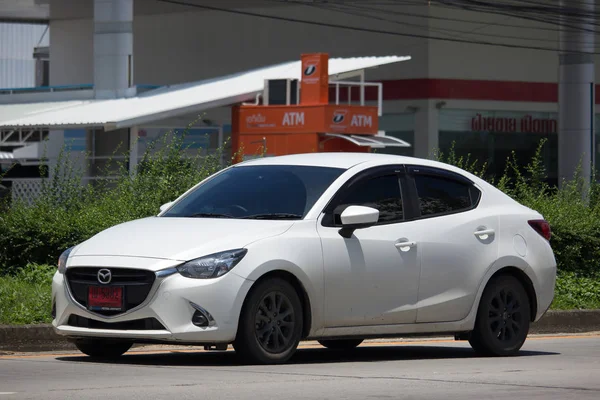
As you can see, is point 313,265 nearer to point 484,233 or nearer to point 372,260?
point 372,260

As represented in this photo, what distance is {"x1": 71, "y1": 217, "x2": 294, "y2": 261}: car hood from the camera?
9.43m

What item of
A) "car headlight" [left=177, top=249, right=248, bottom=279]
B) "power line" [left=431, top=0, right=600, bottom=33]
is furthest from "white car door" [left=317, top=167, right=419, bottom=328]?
"power line" [left=431, top=0, right=600, bottom=33]

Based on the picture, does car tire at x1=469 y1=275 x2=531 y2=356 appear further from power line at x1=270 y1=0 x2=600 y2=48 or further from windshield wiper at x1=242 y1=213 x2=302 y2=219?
power line at x1=270 y1=0 x2=600 y2=48

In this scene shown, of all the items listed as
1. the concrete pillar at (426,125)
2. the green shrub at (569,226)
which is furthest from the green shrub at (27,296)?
the concrete pillar at (426,125)

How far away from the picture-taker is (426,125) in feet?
166

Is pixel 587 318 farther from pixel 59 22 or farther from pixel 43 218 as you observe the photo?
pixel 59 22

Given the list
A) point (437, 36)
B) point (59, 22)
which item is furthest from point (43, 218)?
point (59, 22)

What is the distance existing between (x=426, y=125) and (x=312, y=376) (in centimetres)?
4206

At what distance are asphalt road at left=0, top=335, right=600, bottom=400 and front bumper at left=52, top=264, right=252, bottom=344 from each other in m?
0.25

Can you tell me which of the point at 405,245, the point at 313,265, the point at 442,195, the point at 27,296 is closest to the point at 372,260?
the point at 405,245

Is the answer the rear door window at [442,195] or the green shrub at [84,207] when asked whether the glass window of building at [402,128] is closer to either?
the green shrub at [84,207]

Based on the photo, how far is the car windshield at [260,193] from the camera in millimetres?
10227

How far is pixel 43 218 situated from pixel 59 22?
47650mm

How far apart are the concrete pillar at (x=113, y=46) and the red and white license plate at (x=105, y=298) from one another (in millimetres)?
34718
